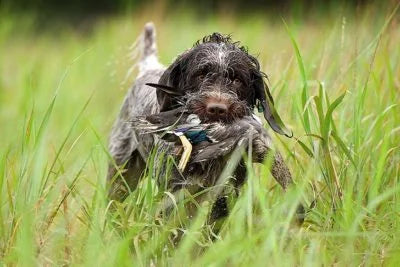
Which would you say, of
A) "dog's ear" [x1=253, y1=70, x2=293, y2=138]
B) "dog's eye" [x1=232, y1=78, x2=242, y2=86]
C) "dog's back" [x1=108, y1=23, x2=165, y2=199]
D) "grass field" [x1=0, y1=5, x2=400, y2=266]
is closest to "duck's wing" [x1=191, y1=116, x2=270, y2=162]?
"grass field" [x1=0, y1=5, x2=400, y2=266]

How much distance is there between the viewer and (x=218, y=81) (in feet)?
12.8

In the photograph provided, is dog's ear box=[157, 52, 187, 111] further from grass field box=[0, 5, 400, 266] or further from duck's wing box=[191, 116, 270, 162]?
duck's wing box=[191, 116, 270, 162]

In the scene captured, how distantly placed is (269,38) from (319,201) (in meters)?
5.17

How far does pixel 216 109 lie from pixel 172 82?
0.78 m

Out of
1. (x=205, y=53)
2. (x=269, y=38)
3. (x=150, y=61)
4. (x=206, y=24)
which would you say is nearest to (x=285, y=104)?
(x=205, y=53)

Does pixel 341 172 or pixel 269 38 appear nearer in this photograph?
pixel 341 172

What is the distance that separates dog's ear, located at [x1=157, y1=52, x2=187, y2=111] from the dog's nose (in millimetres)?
482

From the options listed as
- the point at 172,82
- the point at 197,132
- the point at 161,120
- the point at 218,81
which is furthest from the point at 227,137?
the point at 172,82

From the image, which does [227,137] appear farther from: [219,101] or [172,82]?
[172,82]

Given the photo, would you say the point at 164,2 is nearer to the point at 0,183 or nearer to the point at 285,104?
the point at 285,104

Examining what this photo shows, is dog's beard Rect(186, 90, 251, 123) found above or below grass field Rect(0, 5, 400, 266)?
above

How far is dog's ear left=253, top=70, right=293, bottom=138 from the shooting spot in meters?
3.71

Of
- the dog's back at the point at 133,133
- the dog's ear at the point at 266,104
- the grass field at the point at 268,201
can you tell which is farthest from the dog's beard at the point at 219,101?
the dog's back at the point at 133,133

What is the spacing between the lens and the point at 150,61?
6.12m
